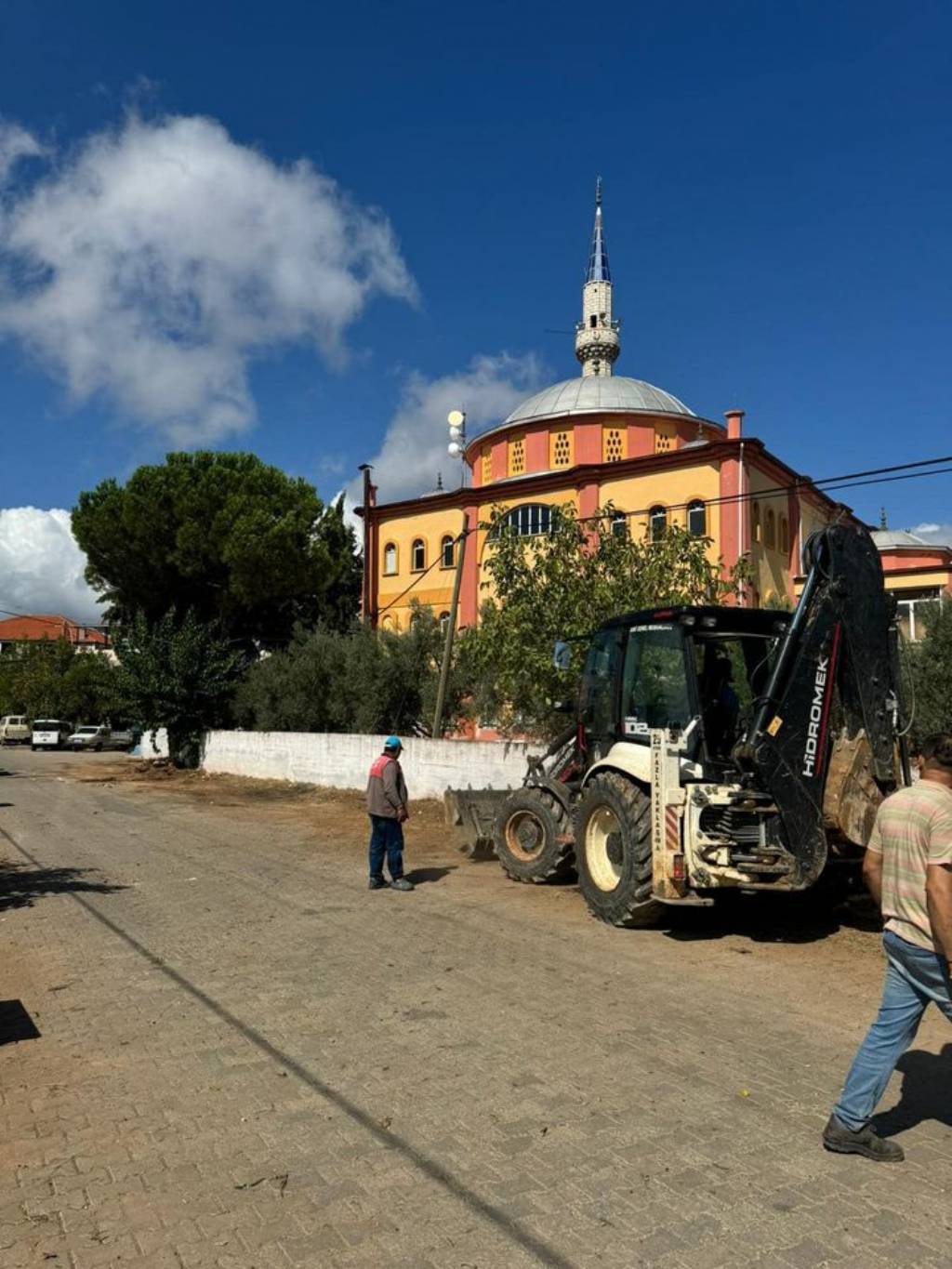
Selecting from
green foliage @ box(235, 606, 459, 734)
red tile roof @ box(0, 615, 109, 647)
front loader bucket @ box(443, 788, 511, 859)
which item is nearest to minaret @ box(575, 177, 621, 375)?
green foliage @ box(235, 606, 459, 734)

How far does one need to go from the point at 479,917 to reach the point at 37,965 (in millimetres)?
3723

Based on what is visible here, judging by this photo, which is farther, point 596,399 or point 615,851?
point 596,399

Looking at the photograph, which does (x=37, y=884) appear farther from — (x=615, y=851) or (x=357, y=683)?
(x=357, y=683)

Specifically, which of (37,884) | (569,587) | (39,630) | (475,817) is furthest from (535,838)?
(39,630)

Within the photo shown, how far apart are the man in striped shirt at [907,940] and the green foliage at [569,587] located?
10.1 m

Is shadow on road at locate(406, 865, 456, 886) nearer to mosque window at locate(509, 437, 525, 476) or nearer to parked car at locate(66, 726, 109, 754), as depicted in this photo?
mosque window at locate(509, 437, 525, 476)

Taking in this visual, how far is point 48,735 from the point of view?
49000 millimetres

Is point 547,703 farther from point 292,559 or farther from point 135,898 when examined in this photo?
point 292,559

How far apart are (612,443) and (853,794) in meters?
27.8

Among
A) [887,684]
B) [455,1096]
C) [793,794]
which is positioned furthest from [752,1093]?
[887,684]

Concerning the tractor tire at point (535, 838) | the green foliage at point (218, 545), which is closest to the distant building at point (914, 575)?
the tractor tire at point (535, 838)

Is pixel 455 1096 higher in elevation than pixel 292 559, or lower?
lower

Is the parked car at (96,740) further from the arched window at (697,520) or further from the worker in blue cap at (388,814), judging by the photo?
the worker in blue cap at (388,814)

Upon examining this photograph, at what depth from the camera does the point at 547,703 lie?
15844 mm
